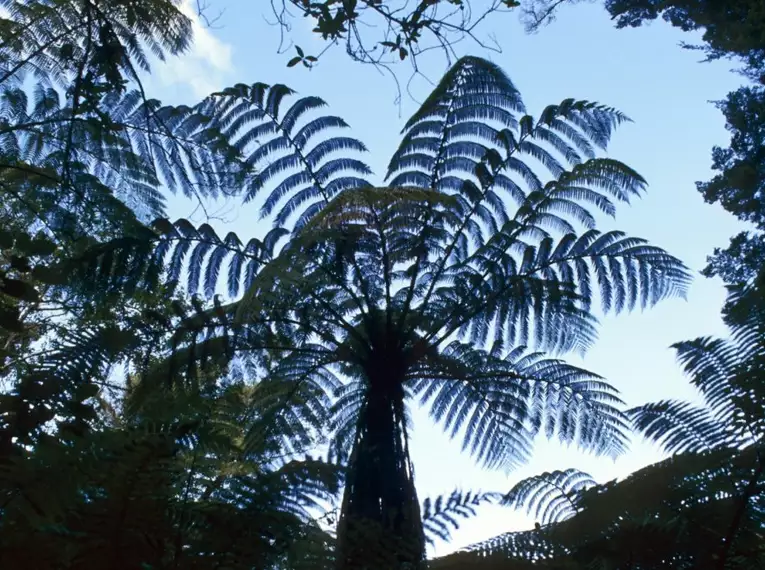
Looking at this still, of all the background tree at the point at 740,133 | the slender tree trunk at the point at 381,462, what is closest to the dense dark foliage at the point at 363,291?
the slender tree trunk at the point at 381,462

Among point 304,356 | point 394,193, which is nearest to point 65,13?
point 394,193

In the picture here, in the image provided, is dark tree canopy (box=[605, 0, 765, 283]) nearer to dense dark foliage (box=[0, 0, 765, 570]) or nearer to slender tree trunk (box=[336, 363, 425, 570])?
dense dark foliage (box=[0, 0, 765, 570])

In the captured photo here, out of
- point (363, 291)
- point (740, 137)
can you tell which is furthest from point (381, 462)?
point (740, 137)

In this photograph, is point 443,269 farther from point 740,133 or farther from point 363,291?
point 740,133

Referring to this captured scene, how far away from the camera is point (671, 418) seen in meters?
1.78

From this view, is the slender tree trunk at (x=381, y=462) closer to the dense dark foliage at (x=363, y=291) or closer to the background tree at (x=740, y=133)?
the dense dark foliage at (x=363, y=291)

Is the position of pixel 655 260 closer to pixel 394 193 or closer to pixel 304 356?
pixel 394 193

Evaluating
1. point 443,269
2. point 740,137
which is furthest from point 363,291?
point 740,137

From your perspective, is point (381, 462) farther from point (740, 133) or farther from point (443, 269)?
point (740, 133)

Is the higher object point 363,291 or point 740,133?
point 740,133

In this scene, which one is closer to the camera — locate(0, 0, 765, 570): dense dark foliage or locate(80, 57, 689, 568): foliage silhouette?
locate(0, 0, 765, 570): dense dark foliage

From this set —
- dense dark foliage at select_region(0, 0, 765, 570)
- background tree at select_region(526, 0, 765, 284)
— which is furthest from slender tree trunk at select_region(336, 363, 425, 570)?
background tree at select_region(526, 0, 765, 284)

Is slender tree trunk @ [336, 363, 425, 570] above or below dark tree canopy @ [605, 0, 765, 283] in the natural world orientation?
below

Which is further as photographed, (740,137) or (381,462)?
(740,137)
